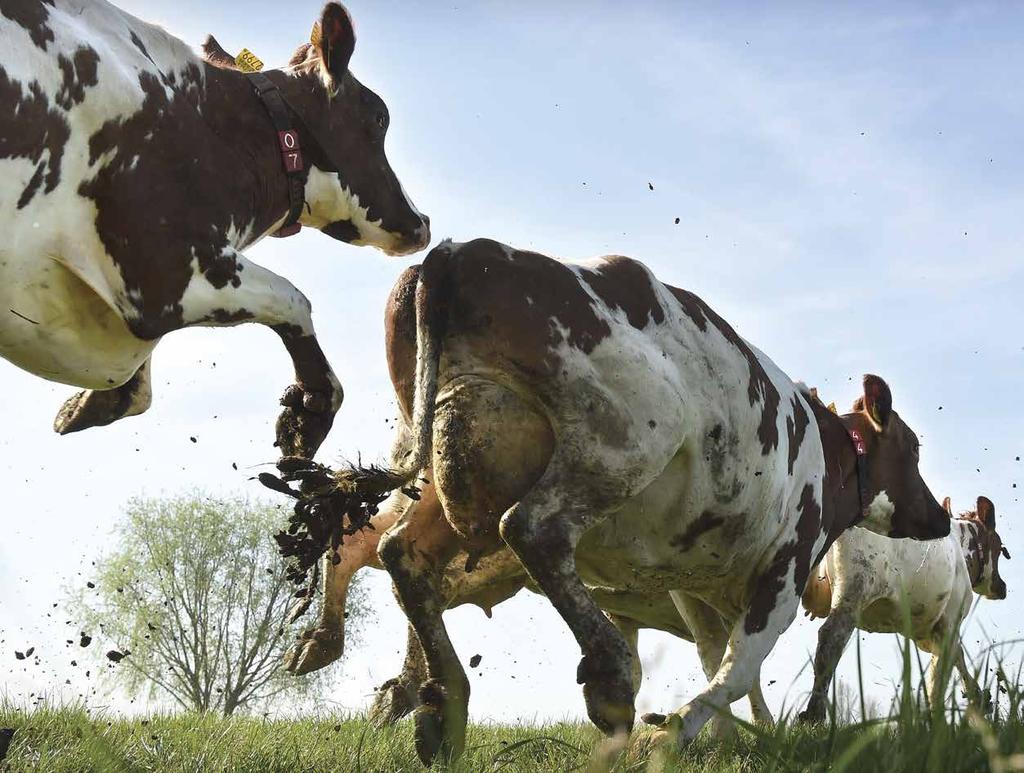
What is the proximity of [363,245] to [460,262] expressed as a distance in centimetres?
121

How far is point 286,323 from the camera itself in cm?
701

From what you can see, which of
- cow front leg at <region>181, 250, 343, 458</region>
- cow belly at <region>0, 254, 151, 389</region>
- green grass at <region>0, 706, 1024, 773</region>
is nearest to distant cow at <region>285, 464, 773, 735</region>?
green grass at <region>0, 706, 1024, 773</region>

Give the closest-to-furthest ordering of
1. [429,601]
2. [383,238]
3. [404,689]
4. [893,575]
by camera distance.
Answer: [429,601]
[383,238]
[404,689]
[893,575]

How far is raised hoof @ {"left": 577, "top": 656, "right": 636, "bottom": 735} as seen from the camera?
21.9ft

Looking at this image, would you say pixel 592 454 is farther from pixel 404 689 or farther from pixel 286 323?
pixel 404 689

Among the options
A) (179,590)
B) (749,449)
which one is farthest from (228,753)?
(179,590)

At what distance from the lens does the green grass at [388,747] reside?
13.2 ft

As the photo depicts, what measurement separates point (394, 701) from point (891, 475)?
4.53 m

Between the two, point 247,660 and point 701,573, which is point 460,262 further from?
point 247,660

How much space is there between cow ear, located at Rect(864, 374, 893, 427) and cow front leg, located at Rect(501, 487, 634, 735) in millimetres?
4437

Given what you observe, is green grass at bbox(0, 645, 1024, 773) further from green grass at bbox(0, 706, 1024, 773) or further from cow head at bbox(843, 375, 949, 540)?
cow head at bbox(843, 375, 949, 540)

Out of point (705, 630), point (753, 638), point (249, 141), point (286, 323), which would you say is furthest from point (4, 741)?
point (705, 630)

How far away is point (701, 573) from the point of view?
8.70 m

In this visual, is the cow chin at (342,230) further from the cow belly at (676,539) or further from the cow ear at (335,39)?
the cow belly at (676,539)
